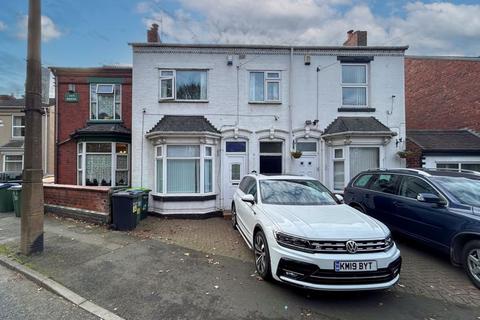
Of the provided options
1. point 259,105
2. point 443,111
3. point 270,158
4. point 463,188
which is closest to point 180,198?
point 270,158

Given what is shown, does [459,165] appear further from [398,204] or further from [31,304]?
[31,304]

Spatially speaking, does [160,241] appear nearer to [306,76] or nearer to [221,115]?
[221,115]

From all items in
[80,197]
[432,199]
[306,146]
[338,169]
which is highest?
[306,146]

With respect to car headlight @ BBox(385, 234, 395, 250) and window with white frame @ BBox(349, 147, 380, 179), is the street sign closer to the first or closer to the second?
window with white frame @ BBox(349, 147, 380, 179)

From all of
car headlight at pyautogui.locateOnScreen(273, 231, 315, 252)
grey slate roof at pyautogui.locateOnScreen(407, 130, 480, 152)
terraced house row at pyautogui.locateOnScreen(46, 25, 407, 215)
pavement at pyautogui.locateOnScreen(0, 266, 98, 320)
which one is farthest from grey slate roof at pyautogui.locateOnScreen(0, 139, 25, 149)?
grey slate roof at pyautogui.locateOnScreen(407, 130, 480, 152)

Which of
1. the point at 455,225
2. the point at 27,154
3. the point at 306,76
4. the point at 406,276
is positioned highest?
the point at 306,76

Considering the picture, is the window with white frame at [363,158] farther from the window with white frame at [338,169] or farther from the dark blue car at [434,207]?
the dark blue car at [434,207]

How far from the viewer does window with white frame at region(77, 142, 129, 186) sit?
38.7 feet

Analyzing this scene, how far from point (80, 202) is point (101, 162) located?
382 centimetres

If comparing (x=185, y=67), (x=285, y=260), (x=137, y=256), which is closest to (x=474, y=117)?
(x=185, y=67)

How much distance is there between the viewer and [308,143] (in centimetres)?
1105

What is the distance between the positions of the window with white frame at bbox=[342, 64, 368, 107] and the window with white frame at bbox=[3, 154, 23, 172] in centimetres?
2303

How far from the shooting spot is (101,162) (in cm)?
1192

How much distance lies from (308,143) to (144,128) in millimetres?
6521
